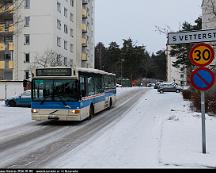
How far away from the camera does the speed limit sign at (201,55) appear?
1072 cm

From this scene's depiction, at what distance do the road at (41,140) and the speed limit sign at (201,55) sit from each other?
4.38m

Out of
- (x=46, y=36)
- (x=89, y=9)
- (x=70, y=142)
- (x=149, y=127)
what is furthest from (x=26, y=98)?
(x=89, y=9)

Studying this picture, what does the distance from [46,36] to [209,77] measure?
48.5 m

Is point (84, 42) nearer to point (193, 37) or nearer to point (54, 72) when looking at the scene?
point (54, 72)

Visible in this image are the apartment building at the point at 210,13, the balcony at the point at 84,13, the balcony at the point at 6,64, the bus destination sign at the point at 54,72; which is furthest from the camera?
the balcony at the point at 84,13

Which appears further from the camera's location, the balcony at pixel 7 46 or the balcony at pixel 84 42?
the balcony at pixel 84 42

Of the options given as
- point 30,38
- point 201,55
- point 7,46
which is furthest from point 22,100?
point 7,46

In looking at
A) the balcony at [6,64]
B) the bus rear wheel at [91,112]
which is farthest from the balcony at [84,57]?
the bus rear wheel at [91,112]

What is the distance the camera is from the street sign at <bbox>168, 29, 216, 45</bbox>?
1118 cm

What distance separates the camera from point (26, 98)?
31.2m

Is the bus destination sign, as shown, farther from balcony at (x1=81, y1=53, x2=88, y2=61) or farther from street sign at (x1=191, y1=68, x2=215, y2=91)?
balcony at (x1=81, y1=53, x2=88, y2=61)

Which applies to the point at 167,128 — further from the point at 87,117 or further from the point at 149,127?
the point at 87,117

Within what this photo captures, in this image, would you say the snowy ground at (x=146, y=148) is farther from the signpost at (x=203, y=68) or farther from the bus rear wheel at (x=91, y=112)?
the bus rear wheel at (x=91, y=112)

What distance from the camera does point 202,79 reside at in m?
10.7
